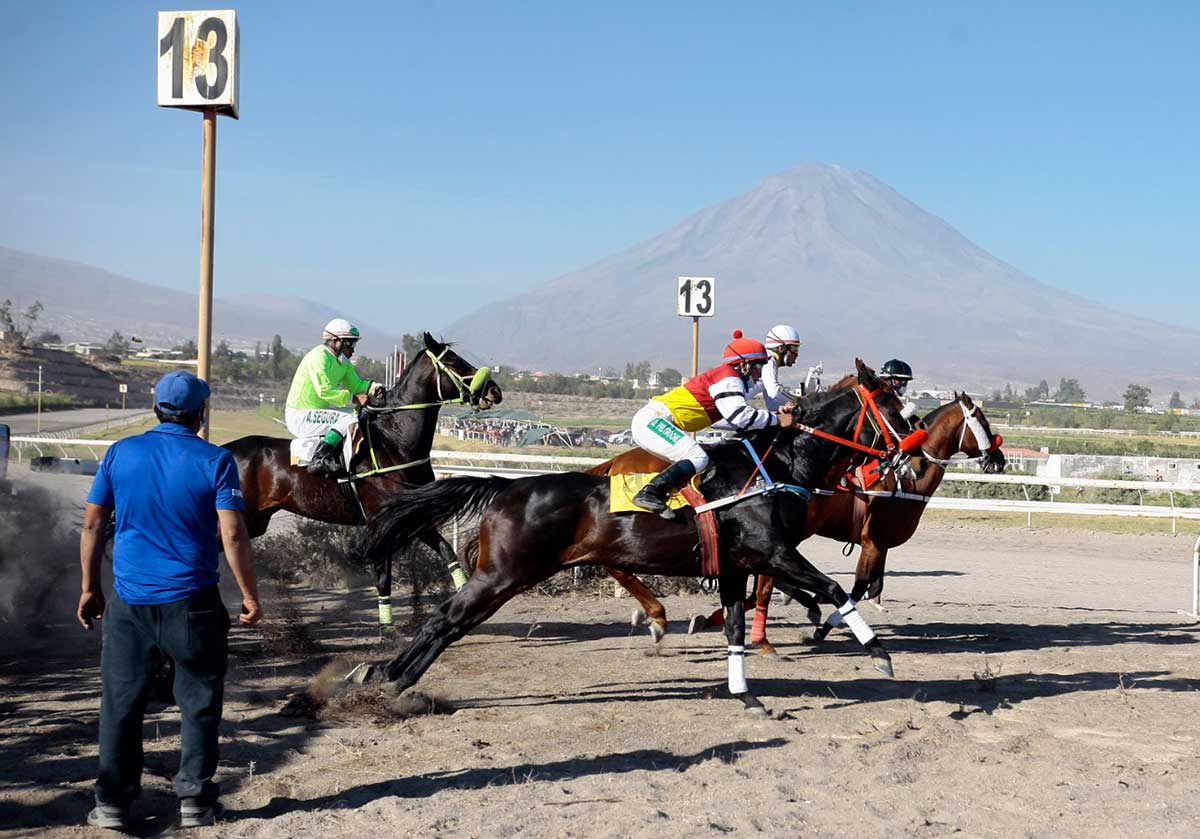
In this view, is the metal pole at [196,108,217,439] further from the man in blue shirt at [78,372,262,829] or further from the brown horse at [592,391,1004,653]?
the man in blue shirt at [78,372,262,829]

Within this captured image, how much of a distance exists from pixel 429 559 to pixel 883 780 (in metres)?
6.81

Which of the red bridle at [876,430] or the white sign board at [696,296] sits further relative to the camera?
the white sign board at [696,296]

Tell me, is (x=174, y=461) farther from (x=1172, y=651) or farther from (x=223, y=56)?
(x=1172, y=651)

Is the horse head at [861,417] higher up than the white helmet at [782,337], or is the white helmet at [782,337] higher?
the white helmet at [782,337]

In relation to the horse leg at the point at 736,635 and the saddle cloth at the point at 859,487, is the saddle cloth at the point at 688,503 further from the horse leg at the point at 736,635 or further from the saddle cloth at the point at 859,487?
the saddle cloth at the point at 859,487

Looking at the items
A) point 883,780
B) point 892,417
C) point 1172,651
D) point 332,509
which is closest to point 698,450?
point 892,417

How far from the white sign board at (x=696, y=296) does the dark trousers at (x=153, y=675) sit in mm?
10551

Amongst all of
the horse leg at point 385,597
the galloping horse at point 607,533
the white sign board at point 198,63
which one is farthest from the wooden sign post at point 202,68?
the galloping horse at point 607,533

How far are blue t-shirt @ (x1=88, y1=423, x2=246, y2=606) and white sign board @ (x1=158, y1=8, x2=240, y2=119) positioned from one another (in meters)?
5.98

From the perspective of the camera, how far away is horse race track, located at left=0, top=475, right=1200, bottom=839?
516 centimetres

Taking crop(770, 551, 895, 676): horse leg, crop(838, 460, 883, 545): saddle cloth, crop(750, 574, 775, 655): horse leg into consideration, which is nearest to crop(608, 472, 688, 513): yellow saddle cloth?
crop(770, 551, 895, 676): horse leg

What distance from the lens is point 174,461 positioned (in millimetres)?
4730

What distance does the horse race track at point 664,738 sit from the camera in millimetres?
5156

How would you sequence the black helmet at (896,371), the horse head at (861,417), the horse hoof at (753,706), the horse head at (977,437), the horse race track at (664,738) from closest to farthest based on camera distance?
1. the horse race track at (664,738)
2. the horse hoof at (753,706)
3. the horse head at (861,417)
4. the black helmet at (896,371)
5. the horse head at (977,437)
